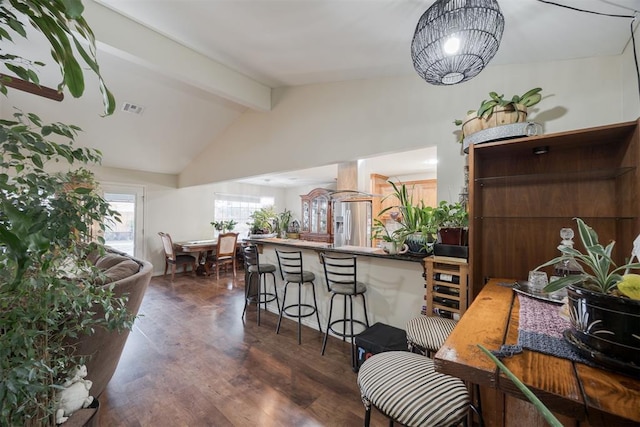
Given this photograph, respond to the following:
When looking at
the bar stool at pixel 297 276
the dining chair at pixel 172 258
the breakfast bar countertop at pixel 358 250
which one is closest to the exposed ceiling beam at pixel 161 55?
the breakfast bar countertop at pixel 358 250

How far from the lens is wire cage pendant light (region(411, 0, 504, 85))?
3.51 feet

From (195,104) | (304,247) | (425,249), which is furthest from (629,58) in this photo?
(195,104)

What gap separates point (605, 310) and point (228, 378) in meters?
2.28

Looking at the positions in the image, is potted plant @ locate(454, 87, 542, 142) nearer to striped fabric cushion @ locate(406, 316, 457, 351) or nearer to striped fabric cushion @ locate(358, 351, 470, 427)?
striped fabric cushion @ locate(406, 316, 457, 351)

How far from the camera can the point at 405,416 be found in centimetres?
93

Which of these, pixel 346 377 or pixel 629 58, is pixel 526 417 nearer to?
pixel 346 377

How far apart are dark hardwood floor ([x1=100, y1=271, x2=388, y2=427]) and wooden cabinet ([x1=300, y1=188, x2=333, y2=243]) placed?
3.07 metres

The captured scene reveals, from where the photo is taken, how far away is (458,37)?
3.67 ft

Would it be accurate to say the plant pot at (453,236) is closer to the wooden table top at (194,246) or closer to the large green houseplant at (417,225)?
the large green houseplant at (417,225)

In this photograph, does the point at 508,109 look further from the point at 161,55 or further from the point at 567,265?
the point at 161,55

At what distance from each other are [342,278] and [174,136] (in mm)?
3873

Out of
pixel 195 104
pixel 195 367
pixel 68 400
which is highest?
pixel 195 104

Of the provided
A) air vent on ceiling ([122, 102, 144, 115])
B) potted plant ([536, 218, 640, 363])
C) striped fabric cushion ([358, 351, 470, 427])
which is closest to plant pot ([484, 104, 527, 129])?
potted plant ([536, 218, 640, 363])

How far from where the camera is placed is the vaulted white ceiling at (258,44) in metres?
1.42
